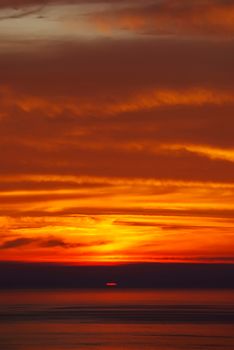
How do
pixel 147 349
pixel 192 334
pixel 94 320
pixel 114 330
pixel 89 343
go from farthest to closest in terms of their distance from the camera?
pixel 94 320, pixel 114 330, pixel 192 334, pixel 89 343, pixel 147 349

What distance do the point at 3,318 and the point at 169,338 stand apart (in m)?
33.1

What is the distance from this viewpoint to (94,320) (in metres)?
103

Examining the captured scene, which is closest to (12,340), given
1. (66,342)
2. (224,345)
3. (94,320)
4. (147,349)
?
(66,342)

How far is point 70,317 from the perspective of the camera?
108062 mm

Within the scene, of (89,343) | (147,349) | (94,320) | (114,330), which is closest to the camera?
(147,349)

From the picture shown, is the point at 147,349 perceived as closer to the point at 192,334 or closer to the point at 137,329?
the point at 192,334

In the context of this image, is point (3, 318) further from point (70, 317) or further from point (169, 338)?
point (169, 338)

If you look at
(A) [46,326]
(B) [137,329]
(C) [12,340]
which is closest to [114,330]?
(B) [137,329]

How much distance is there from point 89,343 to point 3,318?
3367cm

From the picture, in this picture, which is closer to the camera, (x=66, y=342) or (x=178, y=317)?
(x=66, y=342)

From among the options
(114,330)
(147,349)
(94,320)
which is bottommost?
(147,349)

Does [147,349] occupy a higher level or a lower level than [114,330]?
lower

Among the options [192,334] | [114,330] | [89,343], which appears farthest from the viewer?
[114,330]

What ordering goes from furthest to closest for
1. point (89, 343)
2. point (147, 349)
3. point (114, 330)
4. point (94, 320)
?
1. point (94, 320)
2. point (114, 330)
3. point (89, 343)
4. point (147, 349)
